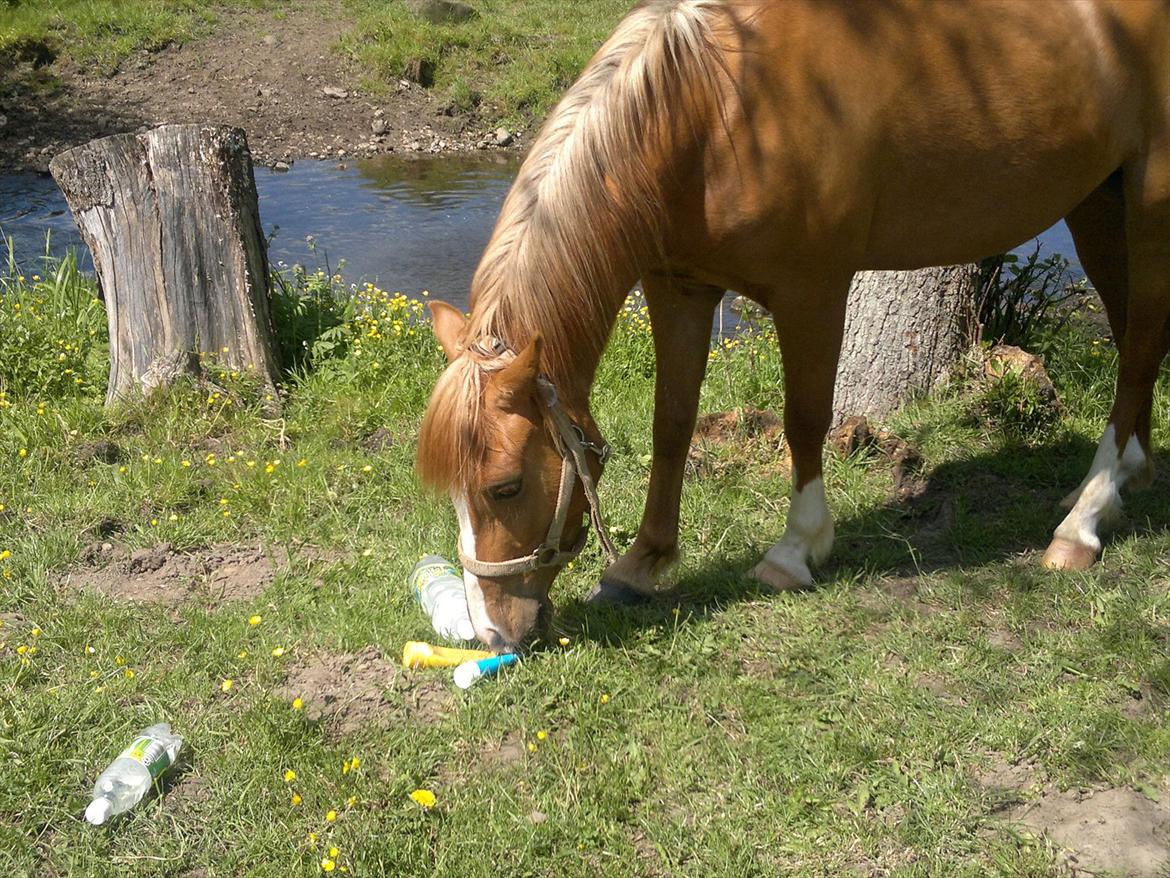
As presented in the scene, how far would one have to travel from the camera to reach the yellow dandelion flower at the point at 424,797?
2553 mm

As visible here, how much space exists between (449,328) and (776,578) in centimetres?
143

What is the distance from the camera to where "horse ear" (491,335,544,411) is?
104 inches

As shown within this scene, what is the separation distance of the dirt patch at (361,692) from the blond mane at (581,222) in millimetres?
688

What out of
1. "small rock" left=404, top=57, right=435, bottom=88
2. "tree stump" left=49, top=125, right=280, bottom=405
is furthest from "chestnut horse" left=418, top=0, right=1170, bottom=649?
"small rock" left=404, top=57, right=435, bottom=88

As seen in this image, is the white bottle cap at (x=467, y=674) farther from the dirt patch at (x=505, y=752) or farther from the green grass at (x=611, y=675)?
the dirt patch at (x=505, y=752)

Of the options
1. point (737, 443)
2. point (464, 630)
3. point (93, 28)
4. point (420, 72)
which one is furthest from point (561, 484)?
point (93, 28)

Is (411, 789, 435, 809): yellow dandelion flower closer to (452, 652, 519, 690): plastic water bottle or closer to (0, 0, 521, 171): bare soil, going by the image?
(452, 652, 519, 690): plastic water bottle

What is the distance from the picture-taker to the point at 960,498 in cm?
414

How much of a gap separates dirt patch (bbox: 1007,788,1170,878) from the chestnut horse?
1.17 meters

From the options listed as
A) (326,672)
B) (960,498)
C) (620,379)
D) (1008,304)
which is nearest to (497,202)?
(620,379)

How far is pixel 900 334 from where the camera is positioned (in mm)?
4758

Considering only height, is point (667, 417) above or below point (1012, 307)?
above

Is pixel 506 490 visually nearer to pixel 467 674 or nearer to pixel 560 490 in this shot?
pixel 560 490

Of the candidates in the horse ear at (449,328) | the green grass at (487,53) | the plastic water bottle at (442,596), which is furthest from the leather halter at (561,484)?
the green grass at (487,53)
